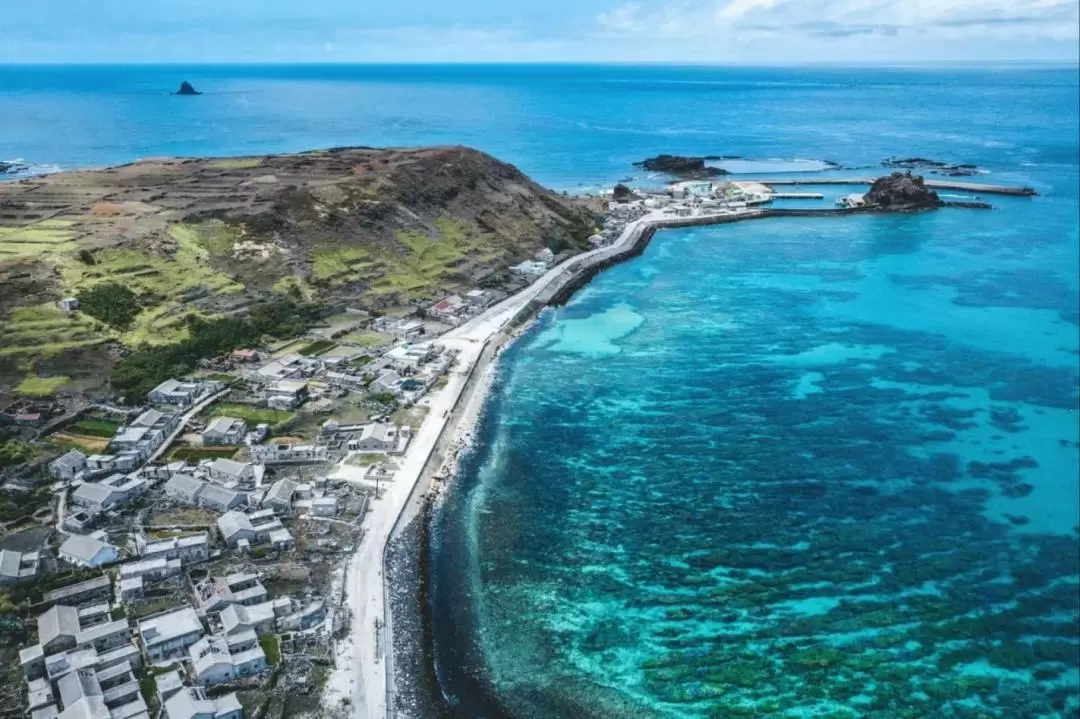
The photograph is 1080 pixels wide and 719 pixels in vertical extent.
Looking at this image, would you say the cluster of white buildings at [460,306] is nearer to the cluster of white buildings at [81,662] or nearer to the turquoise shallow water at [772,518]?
the turquoise shallow water at [772,518]

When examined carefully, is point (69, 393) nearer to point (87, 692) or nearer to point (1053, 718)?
point (87, 692)

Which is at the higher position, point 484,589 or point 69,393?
point 69,393

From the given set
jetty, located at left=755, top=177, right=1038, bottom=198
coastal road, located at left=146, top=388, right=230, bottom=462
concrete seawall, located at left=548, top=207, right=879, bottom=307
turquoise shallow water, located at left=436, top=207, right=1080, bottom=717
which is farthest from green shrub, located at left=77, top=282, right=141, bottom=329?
jetty, located at left=755, top=177, right=1038, bottom=198

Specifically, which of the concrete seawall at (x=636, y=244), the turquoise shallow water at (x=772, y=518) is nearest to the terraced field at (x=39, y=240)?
the turquoise shallow water at (x=772, y=518)

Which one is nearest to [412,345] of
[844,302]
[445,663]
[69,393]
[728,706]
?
[69,393]

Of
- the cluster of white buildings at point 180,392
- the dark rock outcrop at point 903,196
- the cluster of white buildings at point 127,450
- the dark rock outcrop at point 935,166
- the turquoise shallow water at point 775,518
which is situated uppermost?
the dark rock outcrop at point 935,166
